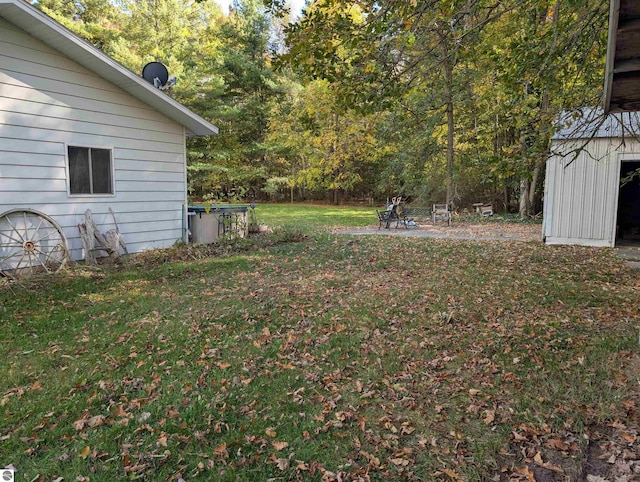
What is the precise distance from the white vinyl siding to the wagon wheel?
0.19m

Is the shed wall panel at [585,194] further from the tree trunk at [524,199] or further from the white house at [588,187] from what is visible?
the tree trunk at [524,199]

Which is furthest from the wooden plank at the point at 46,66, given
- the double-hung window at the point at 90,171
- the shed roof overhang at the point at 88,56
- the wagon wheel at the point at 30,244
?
the wagon wheel at the point at 30,244

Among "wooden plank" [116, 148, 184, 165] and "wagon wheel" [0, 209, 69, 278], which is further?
"wooden plank" [116, 148, 184, 165]

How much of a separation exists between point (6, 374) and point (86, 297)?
2.32m

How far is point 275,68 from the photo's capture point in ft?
16.3

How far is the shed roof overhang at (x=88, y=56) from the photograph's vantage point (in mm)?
6258

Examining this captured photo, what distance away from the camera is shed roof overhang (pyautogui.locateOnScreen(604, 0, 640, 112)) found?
2404mm

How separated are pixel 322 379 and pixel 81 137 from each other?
21.8ft

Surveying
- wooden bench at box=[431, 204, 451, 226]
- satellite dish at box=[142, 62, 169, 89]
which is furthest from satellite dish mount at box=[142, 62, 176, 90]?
wooden bench at box=[431, 204, 451, 226]

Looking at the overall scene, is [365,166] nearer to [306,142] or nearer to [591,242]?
[306,142]

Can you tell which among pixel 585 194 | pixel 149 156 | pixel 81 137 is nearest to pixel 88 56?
pixel 81 137

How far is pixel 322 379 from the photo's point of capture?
143 inches

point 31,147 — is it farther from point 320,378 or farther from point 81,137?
point 320,378

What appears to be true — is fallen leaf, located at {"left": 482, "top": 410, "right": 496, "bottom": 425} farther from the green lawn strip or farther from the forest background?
the green lawn strip
